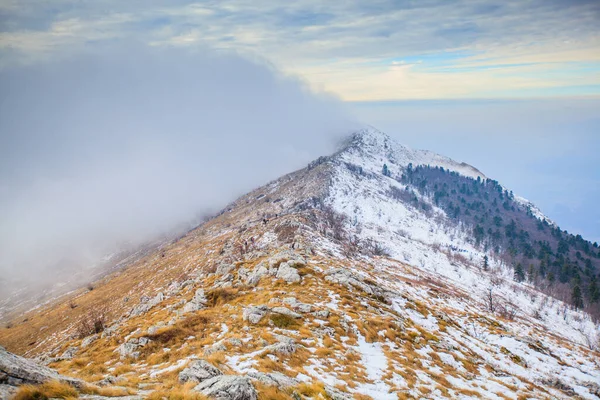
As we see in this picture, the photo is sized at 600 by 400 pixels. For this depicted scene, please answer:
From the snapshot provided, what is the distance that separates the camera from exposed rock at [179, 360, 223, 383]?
17406 millimetres

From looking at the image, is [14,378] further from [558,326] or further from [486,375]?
[558,326]

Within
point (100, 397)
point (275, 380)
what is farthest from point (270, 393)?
point (100, 397)

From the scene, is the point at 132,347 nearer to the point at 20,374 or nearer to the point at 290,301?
the point at 20,374

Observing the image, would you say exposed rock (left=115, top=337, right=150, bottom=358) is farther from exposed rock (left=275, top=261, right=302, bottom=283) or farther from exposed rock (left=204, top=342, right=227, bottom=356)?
exposed rock (left=275, top=261, right=302, bottom=283)

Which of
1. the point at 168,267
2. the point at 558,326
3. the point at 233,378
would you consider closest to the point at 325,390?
the point at 233,378

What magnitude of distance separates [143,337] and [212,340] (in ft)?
22.7

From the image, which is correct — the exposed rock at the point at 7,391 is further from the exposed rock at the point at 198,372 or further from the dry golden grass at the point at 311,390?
the dry golden grass at the point at 311,390

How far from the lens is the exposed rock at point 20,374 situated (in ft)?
40.1

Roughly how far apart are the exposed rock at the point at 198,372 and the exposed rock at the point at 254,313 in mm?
13392

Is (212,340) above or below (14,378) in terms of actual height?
below

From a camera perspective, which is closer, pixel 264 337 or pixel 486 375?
pixel 264 337

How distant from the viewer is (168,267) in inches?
5408

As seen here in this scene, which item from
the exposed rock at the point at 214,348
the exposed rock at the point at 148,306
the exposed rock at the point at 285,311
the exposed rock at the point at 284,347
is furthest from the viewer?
the exposed rock at the point at 148,306

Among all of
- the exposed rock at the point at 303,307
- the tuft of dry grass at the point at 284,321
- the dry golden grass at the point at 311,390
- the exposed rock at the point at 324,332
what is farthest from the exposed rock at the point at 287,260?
the dry golden grass at the point at 311,390
